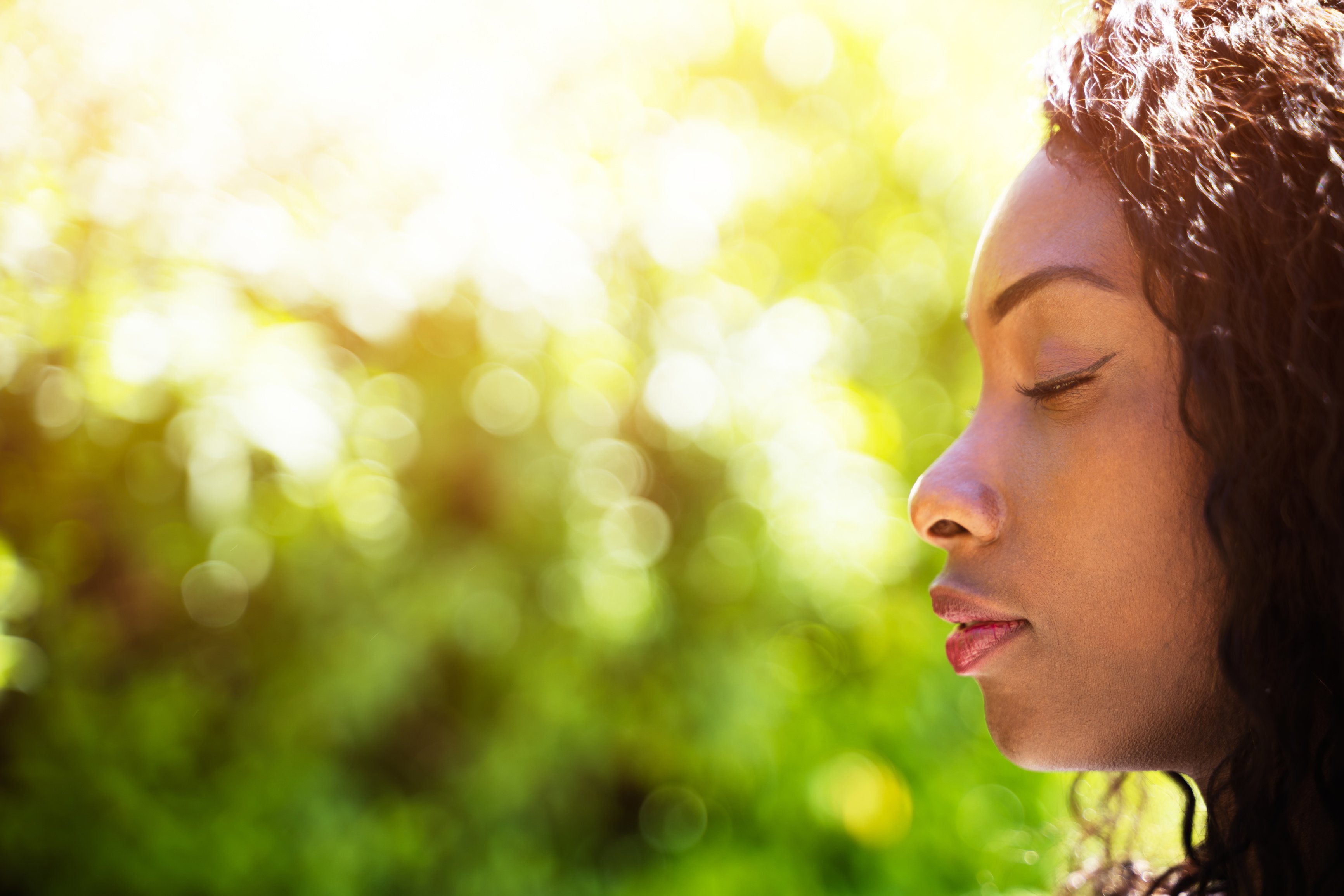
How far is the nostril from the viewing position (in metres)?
1.10

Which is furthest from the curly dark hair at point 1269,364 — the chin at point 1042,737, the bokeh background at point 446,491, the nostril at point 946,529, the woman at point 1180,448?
the bokeh background at point 446,491

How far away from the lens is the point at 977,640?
3.61 feet

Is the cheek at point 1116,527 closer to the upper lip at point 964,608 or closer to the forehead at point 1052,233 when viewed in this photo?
the upper lip at point 964,608

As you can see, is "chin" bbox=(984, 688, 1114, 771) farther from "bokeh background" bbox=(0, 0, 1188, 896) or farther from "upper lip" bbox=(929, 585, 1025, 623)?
"bokeh background" bbox=(0, 0, 1188, 896)

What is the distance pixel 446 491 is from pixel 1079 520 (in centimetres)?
204

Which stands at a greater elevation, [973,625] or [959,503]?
[959,503]

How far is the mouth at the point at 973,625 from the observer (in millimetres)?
1073

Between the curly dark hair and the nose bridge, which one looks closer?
the curly dark hair

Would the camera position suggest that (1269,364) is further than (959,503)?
No

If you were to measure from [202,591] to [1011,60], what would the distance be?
3467 mm

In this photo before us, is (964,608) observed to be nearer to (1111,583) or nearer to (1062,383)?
(1111,583)

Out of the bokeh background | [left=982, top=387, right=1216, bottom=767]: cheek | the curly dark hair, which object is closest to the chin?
[left=982, top=387, right=1216, bottom=767]: cheek


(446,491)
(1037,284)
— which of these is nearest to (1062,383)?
(1037,284)


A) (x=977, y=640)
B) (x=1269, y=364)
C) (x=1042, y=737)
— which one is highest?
(x=1269, y=364)
